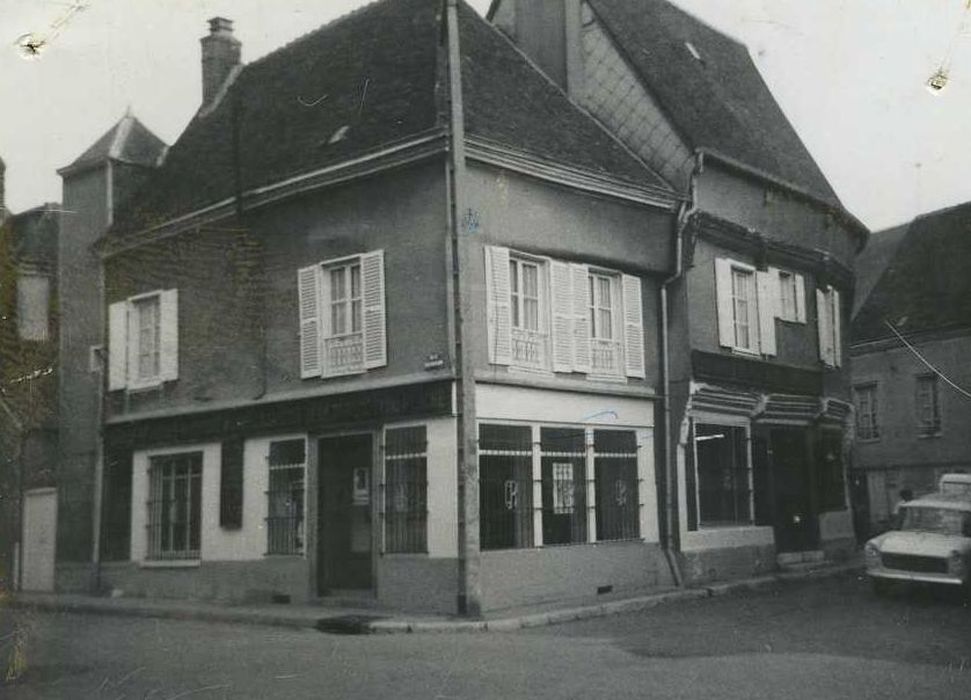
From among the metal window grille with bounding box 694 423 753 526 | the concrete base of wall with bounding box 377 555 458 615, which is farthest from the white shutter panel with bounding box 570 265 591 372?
the concrete base of wall with bounding box 377 555 458 615

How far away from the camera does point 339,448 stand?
1747 centimetres

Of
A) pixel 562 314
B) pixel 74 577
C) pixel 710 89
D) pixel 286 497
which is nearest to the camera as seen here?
pixel 562 314

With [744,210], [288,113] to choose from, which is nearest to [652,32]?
[744,210]

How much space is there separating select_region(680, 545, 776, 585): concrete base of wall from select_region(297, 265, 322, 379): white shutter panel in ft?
22.9

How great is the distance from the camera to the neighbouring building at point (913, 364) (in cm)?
2325

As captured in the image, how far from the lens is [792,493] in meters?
22.5

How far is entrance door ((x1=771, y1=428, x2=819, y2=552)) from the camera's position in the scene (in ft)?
72.1

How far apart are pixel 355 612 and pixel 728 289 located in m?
9.35

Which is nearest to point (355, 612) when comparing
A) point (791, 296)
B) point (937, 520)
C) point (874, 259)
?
point (937, 520)

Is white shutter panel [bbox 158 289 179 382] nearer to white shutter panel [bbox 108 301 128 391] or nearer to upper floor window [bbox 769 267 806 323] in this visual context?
white shutter panel [bbox 108 301 128 391]

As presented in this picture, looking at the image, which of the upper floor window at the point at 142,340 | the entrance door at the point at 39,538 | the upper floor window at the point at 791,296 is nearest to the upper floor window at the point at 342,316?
the upper floor window at the point at 142,340

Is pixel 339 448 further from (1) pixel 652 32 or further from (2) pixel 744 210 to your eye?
(1) pixel 652 32

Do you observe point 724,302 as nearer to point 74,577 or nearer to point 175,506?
point 175,506

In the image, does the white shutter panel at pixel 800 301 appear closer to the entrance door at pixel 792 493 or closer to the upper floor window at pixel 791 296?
the upper floor window at pixel 791 296
